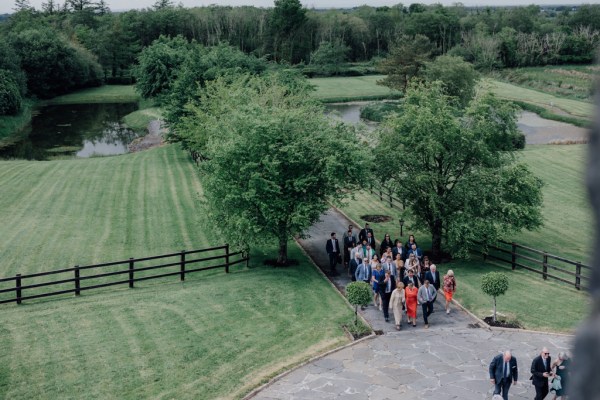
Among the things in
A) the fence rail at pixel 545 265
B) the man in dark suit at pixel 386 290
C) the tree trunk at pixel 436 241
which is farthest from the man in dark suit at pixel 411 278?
the tree trunk at pixel 436 241

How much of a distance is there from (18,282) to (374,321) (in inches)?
460

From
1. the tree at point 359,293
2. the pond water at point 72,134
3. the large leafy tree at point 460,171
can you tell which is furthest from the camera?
the pond water at point 72,134

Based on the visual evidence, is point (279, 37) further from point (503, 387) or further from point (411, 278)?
point (503, 387)

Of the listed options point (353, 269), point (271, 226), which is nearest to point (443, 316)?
point (353, 269)

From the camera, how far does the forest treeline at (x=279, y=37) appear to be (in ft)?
302

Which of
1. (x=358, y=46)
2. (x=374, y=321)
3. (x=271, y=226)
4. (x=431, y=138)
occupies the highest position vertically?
(x=358, y=46)

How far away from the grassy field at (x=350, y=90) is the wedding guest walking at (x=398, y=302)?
66.0m

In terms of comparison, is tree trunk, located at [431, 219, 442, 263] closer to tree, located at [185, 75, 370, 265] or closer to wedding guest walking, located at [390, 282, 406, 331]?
tree, located at [185, 75, 370, 265]

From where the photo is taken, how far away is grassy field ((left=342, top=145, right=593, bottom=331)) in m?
20.5

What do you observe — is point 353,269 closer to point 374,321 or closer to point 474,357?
point 374,321

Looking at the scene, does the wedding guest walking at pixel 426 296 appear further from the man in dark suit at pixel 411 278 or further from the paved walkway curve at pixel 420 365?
the man in dark suit at pixel 411 278

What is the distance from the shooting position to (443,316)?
20609 millimetres

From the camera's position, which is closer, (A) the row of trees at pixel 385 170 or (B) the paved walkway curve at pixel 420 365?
(B) the paved walkway curve at pixel 420 365

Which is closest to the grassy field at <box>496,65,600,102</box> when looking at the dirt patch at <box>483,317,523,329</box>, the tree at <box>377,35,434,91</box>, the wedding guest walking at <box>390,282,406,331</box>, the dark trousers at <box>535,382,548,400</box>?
the tree at <box>377,35,434,91</box>
